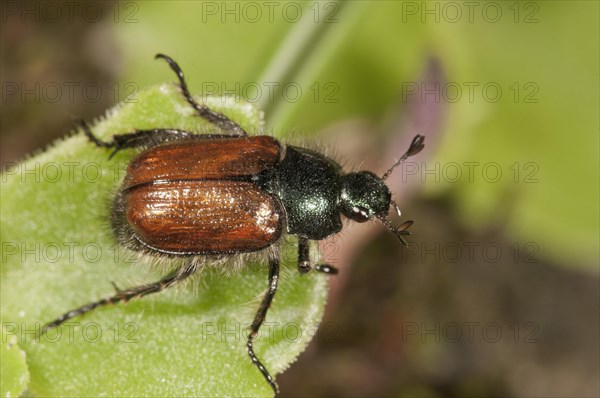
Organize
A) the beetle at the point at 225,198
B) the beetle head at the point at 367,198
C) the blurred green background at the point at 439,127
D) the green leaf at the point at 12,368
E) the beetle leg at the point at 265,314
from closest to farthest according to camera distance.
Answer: the green leaf at the point at 12,368
the beetle leg at the point at 265,314
the beetle at the point at 225,198
the beetle head at the point at 367,198
the blurred green background at the point at 439,127

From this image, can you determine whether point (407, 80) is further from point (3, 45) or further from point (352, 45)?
point (3, 45)

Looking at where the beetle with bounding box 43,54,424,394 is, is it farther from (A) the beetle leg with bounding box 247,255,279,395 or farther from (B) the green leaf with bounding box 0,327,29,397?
(B) the green leaf with bounding box 0,327,29,397

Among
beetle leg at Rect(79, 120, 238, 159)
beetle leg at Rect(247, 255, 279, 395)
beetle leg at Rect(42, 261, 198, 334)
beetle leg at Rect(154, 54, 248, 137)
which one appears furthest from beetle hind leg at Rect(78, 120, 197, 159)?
beetle leg at Rect(247, 255, 279, 395)

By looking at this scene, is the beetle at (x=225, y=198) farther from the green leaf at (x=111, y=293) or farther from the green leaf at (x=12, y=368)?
the green leaf at (x=12, y=368)

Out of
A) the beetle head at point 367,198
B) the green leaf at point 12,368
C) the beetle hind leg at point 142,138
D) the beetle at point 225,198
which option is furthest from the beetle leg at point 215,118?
the green leaf at point 12,368

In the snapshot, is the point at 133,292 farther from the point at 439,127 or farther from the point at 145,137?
the point at 439,127
